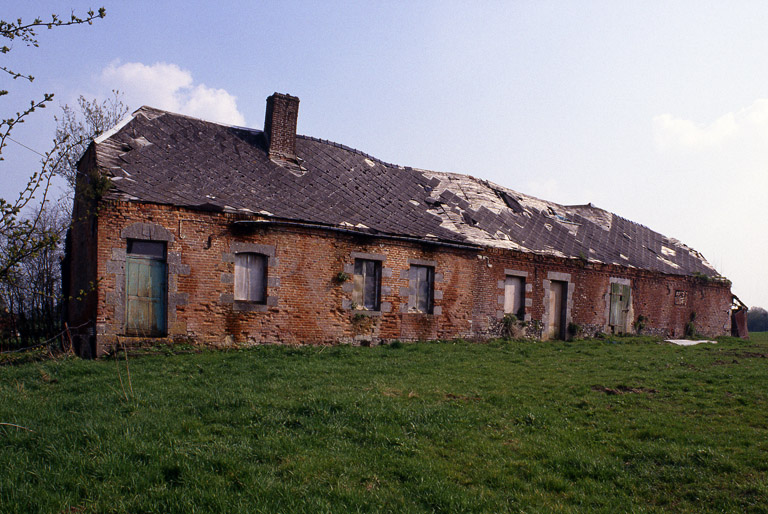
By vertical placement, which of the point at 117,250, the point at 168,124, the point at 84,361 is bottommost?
the point at 84,361

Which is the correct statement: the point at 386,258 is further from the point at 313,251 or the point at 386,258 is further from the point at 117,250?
the point at 117,250

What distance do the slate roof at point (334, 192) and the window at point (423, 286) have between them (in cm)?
107

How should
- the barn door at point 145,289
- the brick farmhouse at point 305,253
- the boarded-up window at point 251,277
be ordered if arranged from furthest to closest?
the boarded-up window at point 251,277 < the brick farmhouse at point 305,253 < the barn door at point 145,289

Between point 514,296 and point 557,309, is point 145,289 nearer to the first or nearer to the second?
point 514,296

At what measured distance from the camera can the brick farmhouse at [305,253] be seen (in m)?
12.4

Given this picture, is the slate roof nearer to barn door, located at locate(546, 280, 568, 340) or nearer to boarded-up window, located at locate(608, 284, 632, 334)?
boarded-up window, located at locate(608, 284, 632, 334)

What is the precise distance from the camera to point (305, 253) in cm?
1421

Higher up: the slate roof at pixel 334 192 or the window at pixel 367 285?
the slate roof at pixel 334 192

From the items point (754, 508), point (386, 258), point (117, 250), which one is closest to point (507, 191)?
point (386, 258)

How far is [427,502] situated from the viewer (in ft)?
15.6

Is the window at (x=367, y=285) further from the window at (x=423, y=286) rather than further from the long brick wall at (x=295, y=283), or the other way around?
the window at (x=423, y=286)

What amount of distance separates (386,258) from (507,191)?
10.3m

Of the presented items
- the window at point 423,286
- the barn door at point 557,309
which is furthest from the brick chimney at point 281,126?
the barn door at point 557,309

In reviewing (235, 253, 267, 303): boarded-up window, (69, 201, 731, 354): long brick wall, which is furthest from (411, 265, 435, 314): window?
(235, 253, 267, 303): boarded-up window
